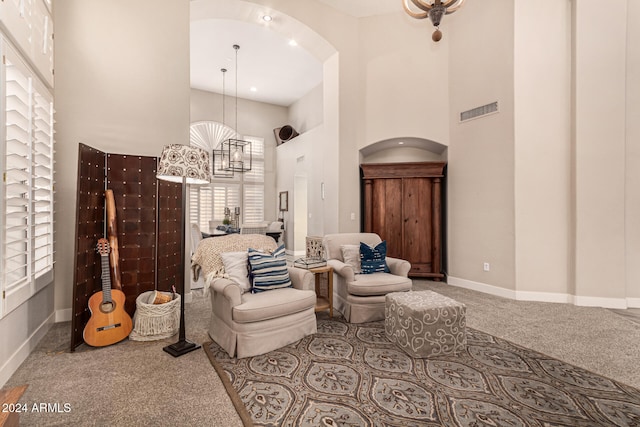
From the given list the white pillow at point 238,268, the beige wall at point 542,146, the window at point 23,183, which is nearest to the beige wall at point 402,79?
the beige wall at point 542,146

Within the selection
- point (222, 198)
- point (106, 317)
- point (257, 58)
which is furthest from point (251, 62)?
point (106, 317)

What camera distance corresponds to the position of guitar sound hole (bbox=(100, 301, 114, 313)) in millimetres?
2736

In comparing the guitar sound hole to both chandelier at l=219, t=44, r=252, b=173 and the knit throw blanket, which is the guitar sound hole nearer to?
the knit throw blanket

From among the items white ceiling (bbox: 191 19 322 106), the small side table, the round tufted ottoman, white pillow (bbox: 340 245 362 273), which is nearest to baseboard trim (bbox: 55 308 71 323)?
the small side table

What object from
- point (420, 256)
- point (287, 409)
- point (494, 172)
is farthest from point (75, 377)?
point (494, 172)

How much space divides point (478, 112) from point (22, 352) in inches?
233

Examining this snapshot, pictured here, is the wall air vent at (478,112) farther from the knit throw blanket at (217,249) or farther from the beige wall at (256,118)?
the beige wall at (256,118)

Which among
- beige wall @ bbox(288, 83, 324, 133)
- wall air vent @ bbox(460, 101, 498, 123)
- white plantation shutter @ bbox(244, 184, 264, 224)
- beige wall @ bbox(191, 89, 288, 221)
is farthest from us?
white plantation shutter @ bbox(244, 184, 264, 224)

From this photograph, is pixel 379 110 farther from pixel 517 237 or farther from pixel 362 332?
pixel 362 332

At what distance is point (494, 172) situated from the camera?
4.49m

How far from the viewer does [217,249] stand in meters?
3.05

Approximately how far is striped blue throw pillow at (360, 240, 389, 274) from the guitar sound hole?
2.56 metres

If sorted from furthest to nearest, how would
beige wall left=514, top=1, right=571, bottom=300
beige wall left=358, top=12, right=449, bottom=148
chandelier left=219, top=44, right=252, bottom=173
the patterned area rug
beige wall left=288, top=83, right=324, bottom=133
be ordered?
beige wall left=288, top=83, right=324, bottom=133
chandelier left=219, top=44, right=252, bottom=173
beige wall left=358, top=12, right=449, bottom=148
beige wall left=514, top=1, right=571, bottom=300
the patterned area rug

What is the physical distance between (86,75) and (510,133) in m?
5.33
